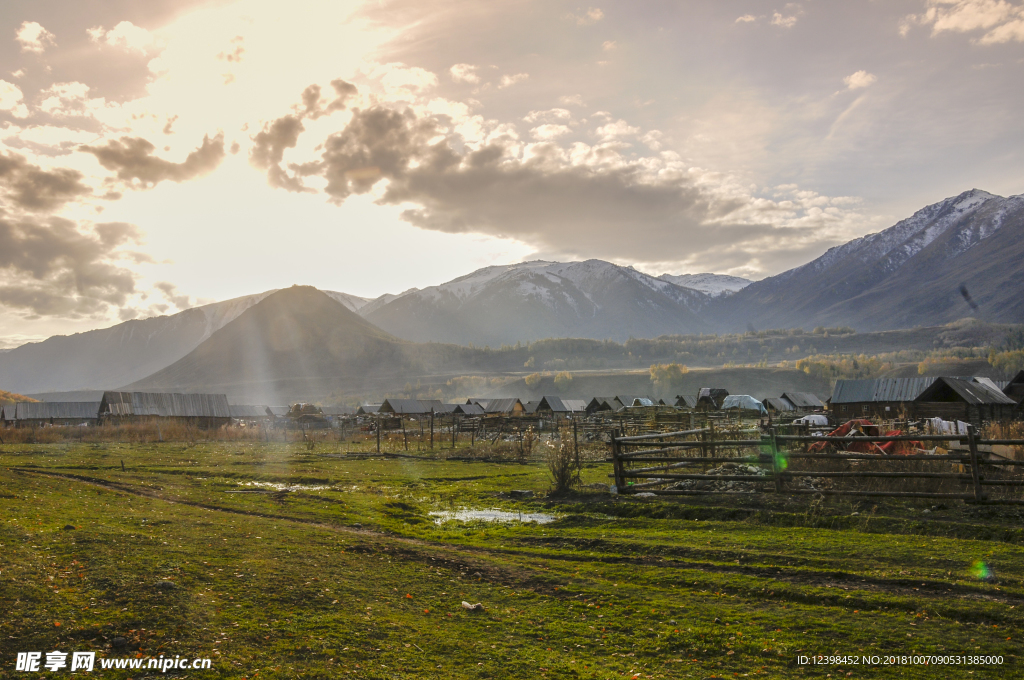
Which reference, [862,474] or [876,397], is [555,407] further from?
[862,474]

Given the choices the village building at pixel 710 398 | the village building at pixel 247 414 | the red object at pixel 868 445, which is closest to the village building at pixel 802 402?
the village building at pixel 710 398

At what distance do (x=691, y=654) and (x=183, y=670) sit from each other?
5.38 metres

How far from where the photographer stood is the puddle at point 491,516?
16438 mm

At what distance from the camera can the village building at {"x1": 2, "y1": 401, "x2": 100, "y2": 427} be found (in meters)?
82.6

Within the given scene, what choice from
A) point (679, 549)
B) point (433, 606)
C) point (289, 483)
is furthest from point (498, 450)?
point (433, 606)

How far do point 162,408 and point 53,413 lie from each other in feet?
51.9

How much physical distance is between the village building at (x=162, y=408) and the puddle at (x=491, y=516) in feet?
241

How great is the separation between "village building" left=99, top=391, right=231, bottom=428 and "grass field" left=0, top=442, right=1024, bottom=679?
7350 cm

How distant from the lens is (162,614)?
23.4 feet

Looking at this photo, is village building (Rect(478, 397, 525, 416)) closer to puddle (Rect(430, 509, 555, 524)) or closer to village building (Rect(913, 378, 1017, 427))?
village building (Rect(913, 378, 1017, 427))

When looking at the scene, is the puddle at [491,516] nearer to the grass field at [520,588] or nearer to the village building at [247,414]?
the grass field at [520,588]

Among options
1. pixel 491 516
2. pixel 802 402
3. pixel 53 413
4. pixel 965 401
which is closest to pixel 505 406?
pixel 802 402

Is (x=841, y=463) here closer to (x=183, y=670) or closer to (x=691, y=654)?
(x=691, y=654)

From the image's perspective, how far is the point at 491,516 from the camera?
17.3 metres
